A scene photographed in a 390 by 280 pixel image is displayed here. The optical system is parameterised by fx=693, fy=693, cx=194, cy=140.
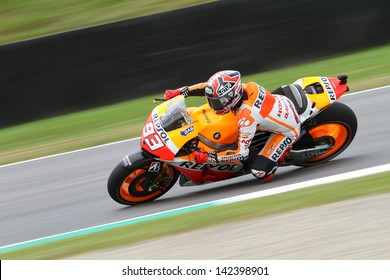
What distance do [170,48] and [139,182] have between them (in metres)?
5.00

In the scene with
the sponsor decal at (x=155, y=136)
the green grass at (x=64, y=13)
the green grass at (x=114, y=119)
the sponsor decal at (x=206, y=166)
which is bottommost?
the sponsor decal at (x=206, y=166)

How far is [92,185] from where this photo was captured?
30.2ft

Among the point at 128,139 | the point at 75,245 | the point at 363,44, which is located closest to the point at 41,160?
the point at 128,139

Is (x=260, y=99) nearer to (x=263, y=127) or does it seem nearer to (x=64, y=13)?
(x=263, y=127)

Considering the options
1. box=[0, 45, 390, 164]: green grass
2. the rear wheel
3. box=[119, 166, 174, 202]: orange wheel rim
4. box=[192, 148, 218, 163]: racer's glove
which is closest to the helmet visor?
box=[192, 148, 218, 163]: racer's glove

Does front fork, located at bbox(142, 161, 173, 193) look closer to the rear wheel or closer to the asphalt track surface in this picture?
the asphalt track surface

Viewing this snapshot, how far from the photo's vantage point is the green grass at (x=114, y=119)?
11258 mm

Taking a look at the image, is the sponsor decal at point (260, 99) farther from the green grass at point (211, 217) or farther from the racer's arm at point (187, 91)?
the green grass at point (211, 217)

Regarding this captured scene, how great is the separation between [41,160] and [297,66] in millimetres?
5281

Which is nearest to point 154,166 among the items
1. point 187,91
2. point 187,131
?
point 187,131

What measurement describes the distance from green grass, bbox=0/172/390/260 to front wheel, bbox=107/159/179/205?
81 centimetres

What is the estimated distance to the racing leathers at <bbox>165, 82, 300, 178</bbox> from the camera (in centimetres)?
756

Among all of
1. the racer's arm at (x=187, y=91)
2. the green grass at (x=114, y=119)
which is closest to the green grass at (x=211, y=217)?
the racer's arm at (x=187, y=91)

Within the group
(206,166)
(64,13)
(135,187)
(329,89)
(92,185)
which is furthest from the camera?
(64,13)
